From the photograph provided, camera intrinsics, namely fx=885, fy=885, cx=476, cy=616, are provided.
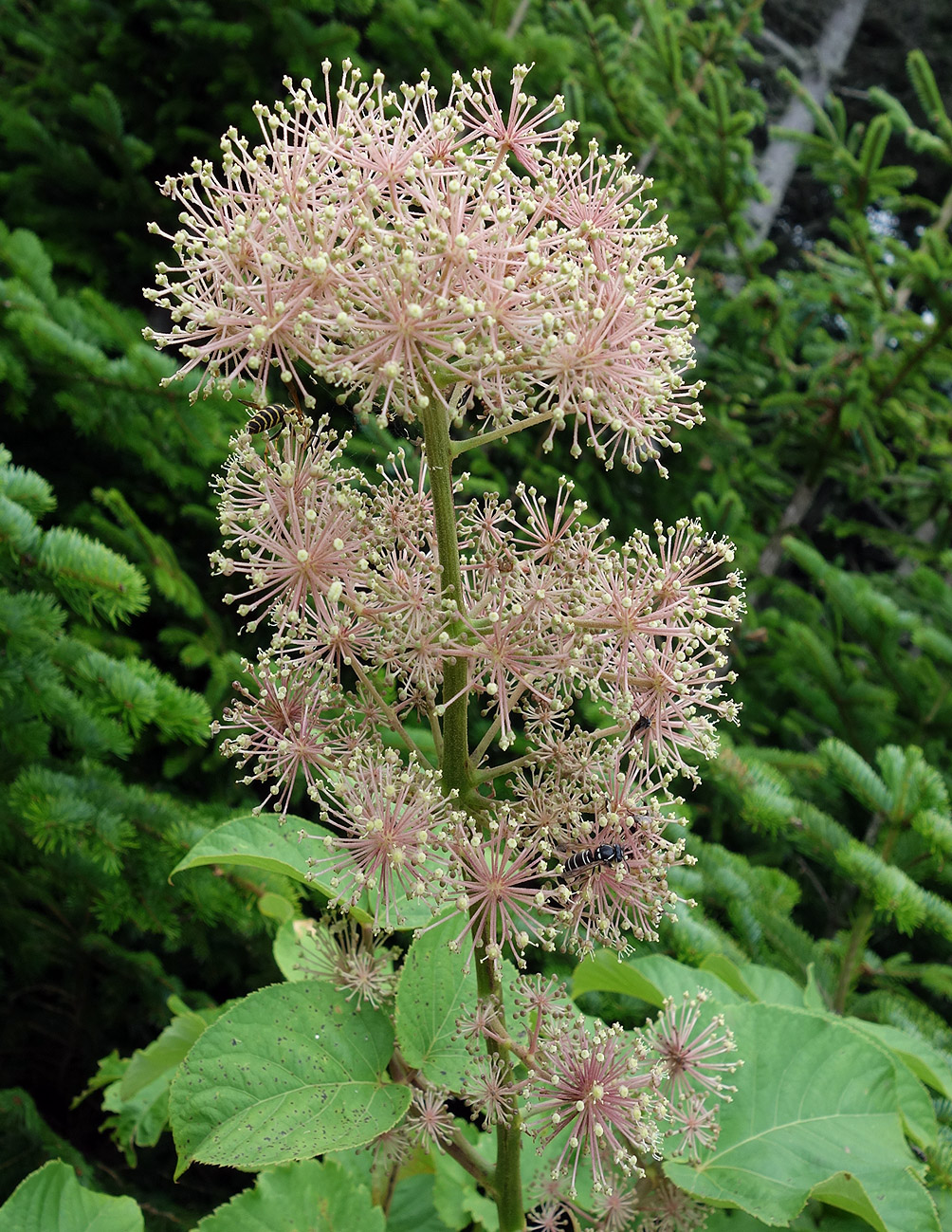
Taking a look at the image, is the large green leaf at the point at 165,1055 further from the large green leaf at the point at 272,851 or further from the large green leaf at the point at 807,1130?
the large green leaf at the point at 807,1130

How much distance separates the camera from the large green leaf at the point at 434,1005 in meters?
1.17

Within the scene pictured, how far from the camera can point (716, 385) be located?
5289 mm

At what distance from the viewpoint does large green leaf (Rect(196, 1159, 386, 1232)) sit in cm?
122

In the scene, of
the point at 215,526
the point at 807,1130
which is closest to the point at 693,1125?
the point at 807,1130

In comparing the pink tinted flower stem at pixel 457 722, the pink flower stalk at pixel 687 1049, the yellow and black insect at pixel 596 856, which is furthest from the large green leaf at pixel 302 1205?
the yellow and black insect at pixel 596 856

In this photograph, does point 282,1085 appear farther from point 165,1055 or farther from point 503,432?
point 503,432

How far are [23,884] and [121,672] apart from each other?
0.57 meters

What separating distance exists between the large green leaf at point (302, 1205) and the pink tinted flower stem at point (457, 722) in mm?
225

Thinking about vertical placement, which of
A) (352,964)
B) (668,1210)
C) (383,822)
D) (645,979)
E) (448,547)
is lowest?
(668,1210)

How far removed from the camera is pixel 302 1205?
4.08 ft

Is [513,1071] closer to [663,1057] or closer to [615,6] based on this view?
[663,1057]

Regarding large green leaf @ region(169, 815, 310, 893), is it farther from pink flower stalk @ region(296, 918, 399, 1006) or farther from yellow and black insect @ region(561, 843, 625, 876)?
yellow and black insect @ region(561, 843, 625, 876)

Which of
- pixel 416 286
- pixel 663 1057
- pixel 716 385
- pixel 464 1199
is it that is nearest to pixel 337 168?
pixel 416 286

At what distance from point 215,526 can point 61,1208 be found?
223cm
